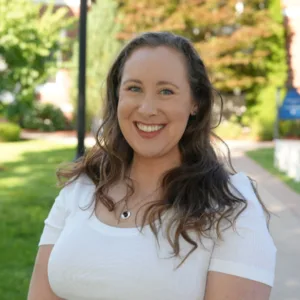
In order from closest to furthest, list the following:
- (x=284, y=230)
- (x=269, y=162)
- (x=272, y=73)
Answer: (x=284, y=230) < (x=269, y=162) < (x=272, y=73)

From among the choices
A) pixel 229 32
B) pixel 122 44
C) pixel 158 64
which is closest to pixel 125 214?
pixel 158 64

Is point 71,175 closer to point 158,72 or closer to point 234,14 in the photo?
point 158,72

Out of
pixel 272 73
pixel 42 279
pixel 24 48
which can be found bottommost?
pixel 272 73

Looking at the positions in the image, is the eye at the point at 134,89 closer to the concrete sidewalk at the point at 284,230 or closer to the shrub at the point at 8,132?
the concrete sidewalk at the point at 284,230

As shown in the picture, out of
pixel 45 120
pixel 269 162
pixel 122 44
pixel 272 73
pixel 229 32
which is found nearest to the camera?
pixel 269 162

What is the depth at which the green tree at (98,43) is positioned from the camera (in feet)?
71.3

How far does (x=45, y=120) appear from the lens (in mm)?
23000

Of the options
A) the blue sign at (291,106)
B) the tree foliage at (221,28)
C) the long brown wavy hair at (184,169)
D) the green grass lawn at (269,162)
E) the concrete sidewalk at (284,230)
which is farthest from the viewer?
the tree foliage at (221,28)

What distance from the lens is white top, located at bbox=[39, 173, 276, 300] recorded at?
1646mm

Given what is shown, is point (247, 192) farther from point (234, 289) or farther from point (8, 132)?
point (8, 132)

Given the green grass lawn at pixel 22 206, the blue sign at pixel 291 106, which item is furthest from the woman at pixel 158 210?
the blue sign at pixel 291 106

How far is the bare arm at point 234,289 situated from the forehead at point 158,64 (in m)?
0.59

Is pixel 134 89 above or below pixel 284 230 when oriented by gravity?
above

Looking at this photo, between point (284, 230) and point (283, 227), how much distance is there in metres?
0.17
